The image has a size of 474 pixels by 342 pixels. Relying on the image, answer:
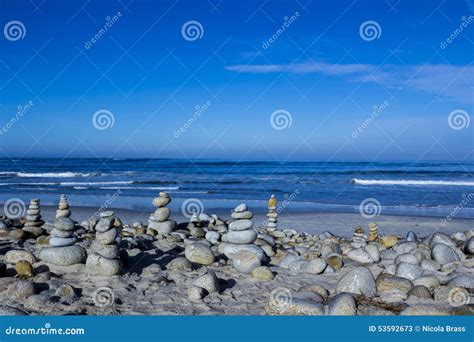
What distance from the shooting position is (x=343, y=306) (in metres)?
6.17

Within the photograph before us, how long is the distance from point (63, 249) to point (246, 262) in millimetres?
2888

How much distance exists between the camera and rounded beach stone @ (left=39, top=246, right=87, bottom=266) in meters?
8.23

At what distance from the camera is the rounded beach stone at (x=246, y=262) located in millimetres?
Result: 8680

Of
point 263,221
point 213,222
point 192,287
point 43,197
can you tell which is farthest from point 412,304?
point 43,197

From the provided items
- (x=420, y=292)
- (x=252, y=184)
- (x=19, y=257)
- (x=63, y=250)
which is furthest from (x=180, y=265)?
(x=252, y=184)

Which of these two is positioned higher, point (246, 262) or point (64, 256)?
point (246, 262)

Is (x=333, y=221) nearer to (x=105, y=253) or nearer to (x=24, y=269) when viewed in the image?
(x=105, y=253)

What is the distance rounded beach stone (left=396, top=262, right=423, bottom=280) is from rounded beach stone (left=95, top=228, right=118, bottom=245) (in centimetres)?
437

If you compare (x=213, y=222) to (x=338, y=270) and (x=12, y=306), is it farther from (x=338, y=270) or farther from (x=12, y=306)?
(x=12, y=306)

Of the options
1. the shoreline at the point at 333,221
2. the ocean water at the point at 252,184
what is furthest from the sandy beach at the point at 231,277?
the ocean water at the point at 252,184

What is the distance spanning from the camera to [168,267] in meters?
8.63

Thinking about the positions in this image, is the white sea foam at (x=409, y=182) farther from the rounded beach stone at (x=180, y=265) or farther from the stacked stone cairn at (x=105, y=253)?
the stacked stone cairn at (x=105, y=253)

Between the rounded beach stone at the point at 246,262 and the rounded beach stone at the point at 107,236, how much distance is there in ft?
6.62

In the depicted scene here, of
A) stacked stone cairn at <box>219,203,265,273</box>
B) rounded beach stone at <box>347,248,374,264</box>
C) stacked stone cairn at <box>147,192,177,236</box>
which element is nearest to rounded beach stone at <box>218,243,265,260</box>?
stacked stone cairn at <box>219,203,265,273</box>
